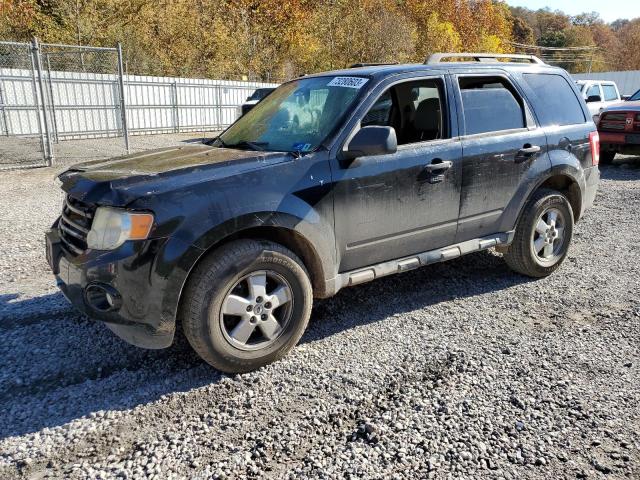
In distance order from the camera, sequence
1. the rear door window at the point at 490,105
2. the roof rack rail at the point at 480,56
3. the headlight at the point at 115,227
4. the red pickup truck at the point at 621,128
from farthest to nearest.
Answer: the red pickup truck at the point at 621,128 → the roof rack rail at the point at 480,56 → the rear door window at the point at 490,105 → the headlight at the point at 115,227

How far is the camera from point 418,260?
4.12m

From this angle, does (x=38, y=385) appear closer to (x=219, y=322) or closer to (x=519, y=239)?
(x=219, y=322)

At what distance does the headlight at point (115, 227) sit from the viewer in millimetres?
2953

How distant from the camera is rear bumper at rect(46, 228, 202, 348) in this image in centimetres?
296

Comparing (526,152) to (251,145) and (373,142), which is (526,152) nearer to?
(373,142)

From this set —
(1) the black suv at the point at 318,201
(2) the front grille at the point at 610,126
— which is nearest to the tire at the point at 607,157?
(2) the front grille at the point at 610,126

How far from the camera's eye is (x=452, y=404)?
3.05 m

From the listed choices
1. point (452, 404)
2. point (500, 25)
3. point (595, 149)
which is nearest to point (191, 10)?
point (595, 149)

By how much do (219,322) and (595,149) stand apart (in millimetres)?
4171

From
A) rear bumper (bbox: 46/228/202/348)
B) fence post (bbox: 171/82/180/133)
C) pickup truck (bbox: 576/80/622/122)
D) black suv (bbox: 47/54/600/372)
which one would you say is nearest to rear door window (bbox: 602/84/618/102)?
pickup truck (bbox: 576/80/622/122)

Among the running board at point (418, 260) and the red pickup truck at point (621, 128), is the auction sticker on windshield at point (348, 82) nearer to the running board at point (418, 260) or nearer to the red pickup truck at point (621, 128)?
the running board at point (418, 260)

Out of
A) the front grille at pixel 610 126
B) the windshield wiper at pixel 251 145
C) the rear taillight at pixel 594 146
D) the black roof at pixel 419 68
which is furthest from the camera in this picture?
the front grille at pixel 610 126

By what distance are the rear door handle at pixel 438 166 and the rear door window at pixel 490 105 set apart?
0.41 metres

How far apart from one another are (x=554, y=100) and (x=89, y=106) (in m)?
14.6
